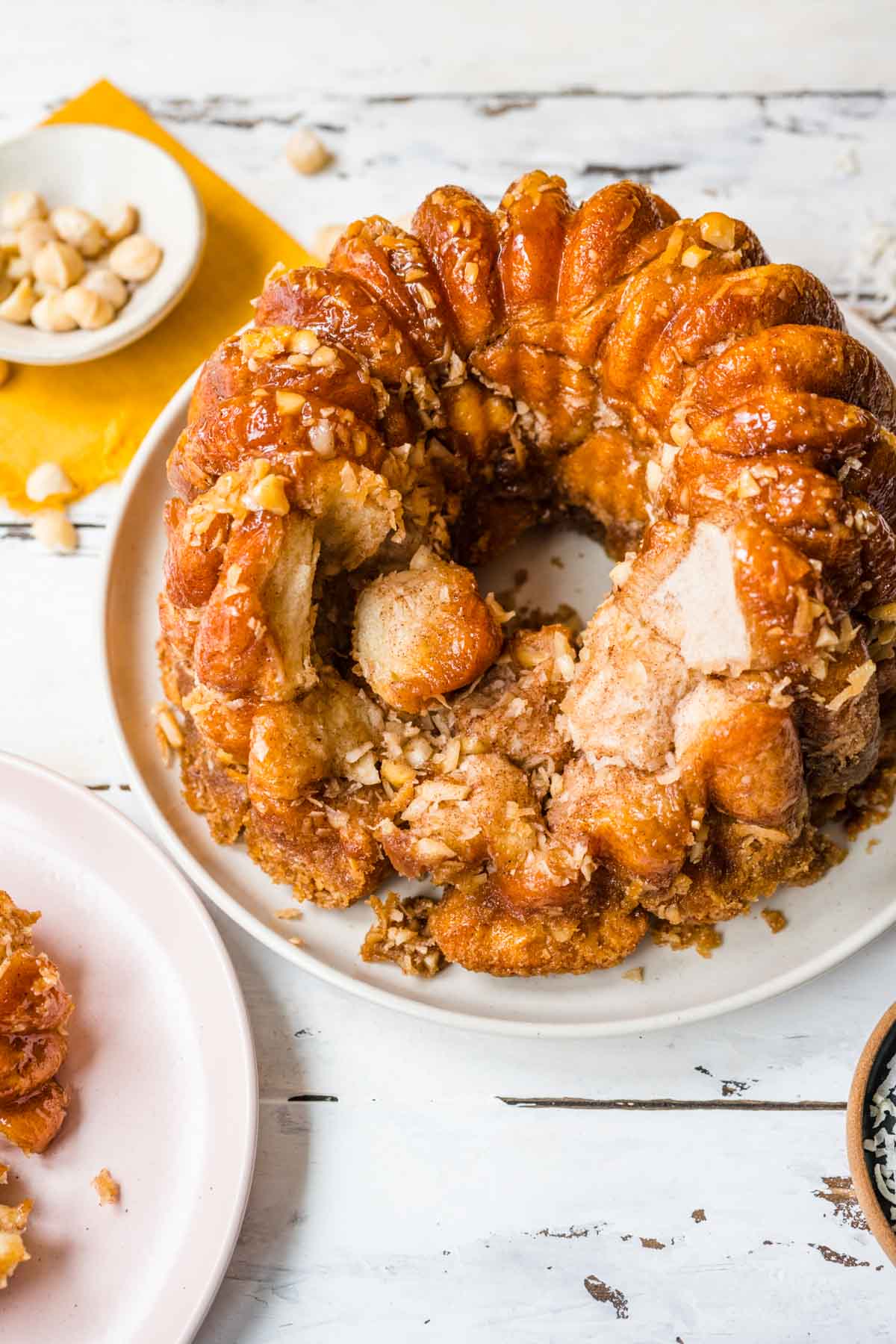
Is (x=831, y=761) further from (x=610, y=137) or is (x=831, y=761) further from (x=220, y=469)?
(x=610, y=137)

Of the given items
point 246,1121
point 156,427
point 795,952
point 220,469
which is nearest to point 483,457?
point 220,469

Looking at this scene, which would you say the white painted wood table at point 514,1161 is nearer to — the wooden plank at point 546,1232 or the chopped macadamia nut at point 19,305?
the wooden plank at point 546,1232

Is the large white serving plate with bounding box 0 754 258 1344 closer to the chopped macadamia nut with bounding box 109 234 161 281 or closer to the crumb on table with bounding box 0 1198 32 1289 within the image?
the crumb on table with bounding box 0 1198 32 1289

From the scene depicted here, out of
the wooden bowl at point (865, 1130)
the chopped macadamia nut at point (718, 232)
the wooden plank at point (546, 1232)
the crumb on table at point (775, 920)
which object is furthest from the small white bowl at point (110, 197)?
the wooden bowl at point (865, 1130)

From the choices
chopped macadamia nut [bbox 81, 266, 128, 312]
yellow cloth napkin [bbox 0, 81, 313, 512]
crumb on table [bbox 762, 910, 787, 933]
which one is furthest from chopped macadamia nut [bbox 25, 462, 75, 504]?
crumb on table [bbox 762, 910, 787, 933]

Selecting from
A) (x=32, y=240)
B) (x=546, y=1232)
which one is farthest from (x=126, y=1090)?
(x=32, y=240)

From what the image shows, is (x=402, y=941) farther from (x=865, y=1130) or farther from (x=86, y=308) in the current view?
(x=86, y=308)
